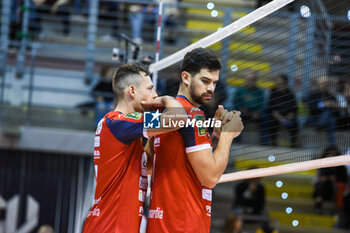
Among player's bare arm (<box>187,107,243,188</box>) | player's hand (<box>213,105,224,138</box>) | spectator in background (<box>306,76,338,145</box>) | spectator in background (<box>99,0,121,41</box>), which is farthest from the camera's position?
spectator in background (<box>99,0,121,41</box>)

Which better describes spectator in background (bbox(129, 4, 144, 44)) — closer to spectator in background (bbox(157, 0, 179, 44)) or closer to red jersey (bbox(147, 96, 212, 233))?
spectator in background (bbox(157, 0, 179, 44))

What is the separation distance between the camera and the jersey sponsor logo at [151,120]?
11.2 ft

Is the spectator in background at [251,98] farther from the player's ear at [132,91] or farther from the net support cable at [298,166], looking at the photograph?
the player's ear at [132,91]

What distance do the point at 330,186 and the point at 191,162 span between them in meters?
6.20

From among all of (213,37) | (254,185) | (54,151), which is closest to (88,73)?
(54,151)

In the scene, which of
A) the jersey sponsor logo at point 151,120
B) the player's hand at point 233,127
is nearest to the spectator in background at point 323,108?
the player's hand at point 233,127

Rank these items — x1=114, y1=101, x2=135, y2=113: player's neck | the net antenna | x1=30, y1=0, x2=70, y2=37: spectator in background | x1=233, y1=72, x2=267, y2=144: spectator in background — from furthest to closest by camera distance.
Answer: x1=30, y1=0, x2=70, y2=37: spectator in background, x1=233, y1=72, x2=267, y2=144: spectator in background, the net antenna, x1=114, y1=101, x2=135, y2=113: player's neck

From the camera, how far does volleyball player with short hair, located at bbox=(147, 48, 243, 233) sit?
11.0ft

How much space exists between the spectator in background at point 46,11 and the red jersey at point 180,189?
829 centimetres

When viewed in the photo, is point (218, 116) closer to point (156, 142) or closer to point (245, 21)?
point (156, 142)

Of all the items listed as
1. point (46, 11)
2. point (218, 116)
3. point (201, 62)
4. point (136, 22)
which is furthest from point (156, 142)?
point (46, 11)

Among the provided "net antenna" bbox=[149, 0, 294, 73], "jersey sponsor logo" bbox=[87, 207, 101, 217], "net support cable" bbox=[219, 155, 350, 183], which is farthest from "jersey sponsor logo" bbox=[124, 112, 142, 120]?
"net antenna" bbox=[149, 0, 294, 73]

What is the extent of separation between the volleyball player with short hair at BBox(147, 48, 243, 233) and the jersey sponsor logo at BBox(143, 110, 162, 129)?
17cm

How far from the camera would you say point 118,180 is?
3.65 meters
